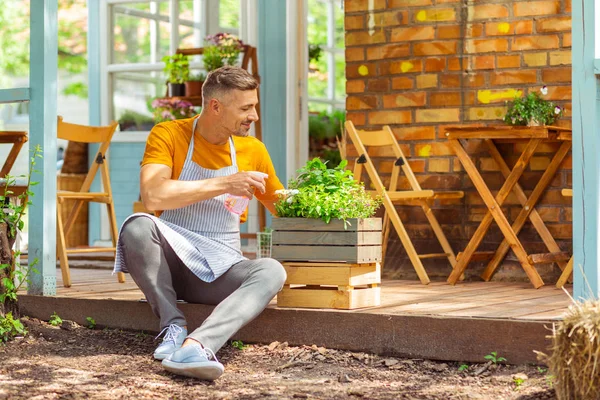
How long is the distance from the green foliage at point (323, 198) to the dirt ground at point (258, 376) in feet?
1.74

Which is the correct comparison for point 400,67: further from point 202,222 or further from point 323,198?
point 202,222

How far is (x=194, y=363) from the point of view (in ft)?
11.0

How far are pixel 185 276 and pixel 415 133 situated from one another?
6.80 feet

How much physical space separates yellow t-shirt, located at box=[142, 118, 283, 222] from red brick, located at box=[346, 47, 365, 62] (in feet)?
5.90

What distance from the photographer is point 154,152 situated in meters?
3.83

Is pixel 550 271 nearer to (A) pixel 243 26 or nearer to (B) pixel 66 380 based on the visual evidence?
(B) pixel 66 380

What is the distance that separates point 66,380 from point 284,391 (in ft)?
2.58

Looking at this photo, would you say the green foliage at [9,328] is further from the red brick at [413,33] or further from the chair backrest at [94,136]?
the red brick at [413,33]

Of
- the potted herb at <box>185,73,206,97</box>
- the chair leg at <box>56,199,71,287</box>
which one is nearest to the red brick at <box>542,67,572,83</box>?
→ the chair leg at <box>56,199,71,287</box>

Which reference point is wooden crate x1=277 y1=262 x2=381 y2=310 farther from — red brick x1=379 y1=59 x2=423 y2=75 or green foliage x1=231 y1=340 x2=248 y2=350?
red brick x1=379 y1=59 x2=423 y2=75

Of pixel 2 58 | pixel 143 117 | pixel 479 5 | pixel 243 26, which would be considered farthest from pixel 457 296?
pixel 2 58

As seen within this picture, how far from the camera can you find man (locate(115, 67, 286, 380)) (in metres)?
3.67

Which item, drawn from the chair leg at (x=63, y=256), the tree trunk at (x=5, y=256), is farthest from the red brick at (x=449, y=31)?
the tree trunk at (x=5, y=256)

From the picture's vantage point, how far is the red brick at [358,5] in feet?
18.5
